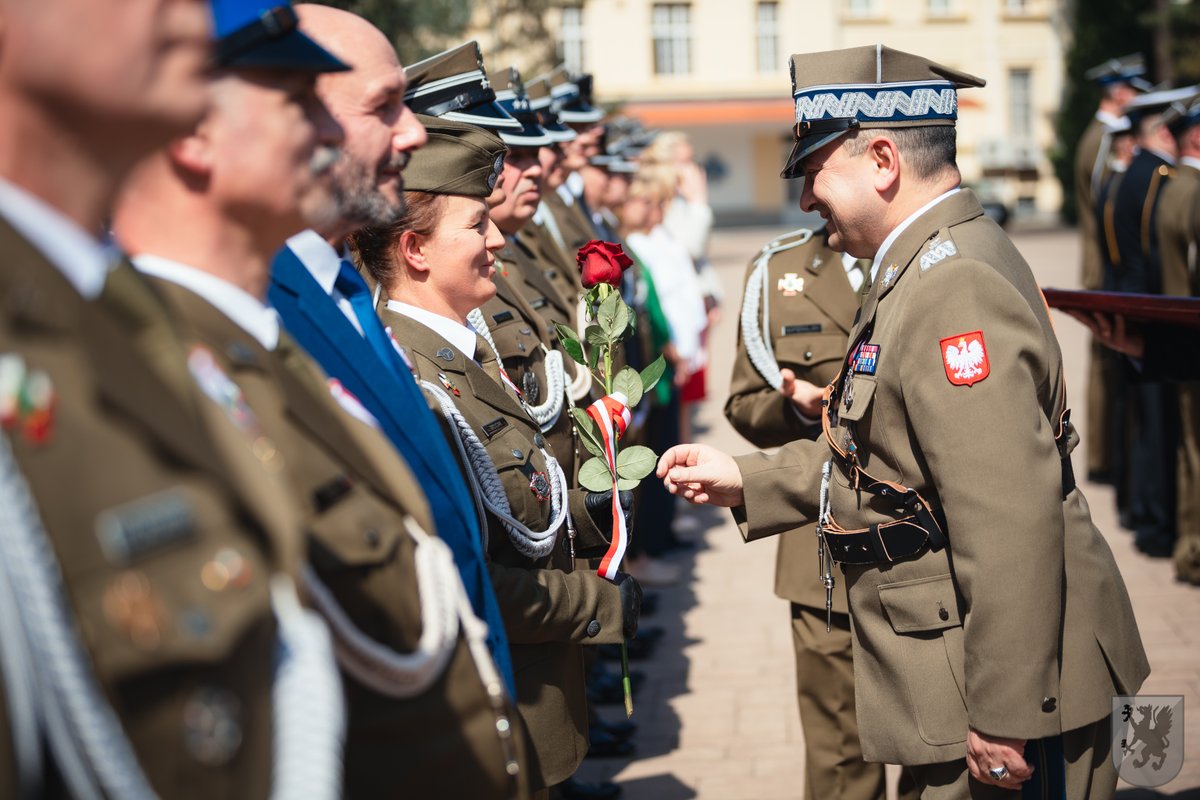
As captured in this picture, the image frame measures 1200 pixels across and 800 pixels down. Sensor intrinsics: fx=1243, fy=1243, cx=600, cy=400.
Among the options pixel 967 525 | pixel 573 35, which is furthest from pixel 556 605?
pixel 573 35

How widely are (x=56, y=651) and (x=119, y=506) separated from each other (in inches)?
5.4

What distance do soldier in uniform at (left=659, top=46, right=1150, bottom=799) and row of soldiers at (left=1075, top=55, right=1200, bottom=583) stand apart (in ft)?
13.2

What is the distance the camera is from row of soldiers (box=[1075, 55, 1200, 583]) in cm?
711

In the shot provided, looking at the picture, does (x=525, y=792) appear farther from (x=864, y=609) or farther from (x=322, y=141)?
(x=864, y=609)

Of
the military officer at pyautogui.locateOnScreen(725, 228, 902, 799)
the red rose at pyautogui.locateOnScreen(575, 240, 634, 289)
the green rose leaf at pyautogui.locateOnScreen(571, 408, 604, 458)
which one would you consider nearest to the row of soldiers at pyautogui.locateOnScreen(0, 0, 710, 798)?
the green rose leaf at pyautogui.locateOnScreen(571, 408, 604, 458)

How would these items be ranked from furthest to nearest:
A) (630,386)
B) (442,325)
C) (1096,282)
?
(1096,282)
(630,386)
(442,325)

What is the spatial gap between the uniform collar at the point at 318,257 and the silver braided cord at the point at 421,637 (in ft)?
2.08

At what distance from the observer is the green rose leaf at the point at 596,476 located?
3.23 meters

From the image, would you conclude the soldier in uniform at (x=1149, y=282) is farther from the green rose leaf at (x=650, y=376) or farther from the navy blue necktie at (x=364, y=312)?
the navy blue necktie at (x=364, y=312)

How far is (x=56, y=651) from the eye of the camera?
1.11 meters

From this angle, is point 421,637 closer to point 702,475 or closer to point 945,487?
point 945,487

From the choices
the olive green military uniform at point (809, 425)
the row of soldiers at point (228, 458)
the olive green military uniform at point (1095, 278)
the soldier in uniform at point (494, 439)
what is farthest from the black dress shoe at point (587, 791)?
the olive green military uniform at point (1095, 278)

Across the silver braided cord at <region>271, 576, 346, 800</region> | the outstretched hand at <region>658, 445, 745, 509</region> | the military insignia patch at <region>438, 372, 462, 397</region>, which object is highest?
the silver braided cord at <region>271, 576, 346, 800</region>

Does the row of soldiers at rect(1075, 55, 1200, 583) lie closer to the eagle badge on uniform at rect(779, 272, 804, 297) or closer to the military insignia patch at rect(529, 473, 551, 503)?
the eagle badge on uniform at rect(779, 272, 804, 297)
